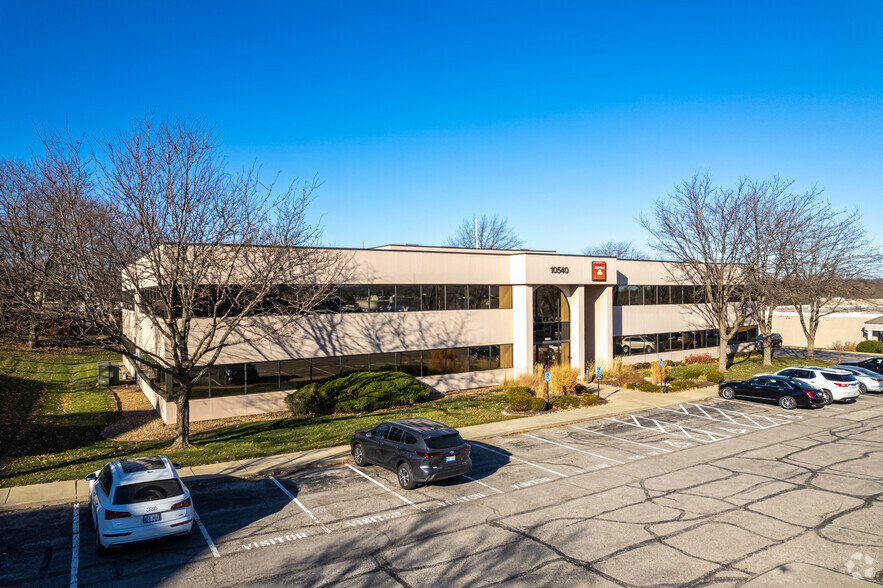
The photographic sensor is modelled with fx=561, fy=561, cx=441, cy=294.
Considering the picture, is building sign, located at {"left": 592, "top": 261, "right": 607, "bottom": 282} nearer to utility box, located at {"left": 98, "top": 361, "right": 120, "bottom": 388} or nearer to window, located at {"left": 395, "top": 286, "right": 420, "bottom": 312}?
window, located at {"left": 395, "top": 286, "right": 420, "bottom": 312}

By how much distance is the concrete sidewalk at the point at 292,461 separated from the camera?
13945 millimetres

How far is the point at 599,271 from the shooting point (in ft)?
114

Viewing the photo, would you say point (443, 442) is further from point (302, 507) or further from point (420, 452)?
point (302, 507)

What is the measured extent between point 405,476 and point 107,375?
26.3 m

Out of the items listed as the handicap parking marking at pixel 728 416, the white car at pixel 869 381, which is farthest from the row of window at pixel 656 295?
the white car at pixel 869 381

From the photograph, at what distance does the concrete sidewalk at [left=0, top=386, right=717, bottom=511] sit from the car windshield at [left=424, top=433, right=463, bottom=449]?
435 centimetres

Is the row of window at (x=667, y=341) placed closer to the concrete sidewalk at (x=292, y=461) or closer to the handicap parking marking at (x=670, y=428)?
the concrete sidewalk at (x=292, y=461)

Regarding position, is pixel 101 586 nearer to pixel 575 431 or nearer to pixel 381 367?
pixel 575 431

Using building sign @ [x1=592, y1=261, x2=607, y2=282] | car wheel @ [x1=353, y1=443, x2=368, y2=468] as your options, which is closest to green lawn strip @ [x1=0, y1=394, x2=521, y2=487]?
car wheel @ [x1=353, y1=443, x2=368, y2=468]

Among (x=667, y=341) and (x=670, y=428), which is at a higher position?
(x=667, y=341)

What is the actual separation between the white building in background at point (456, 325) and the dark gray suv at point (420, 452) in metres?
10.7

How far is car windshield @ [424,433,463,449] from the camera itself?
47.2ft

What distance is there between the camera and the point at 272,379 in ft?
82.4

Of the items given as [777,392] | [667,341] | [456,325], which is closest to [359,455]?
[456,325]
